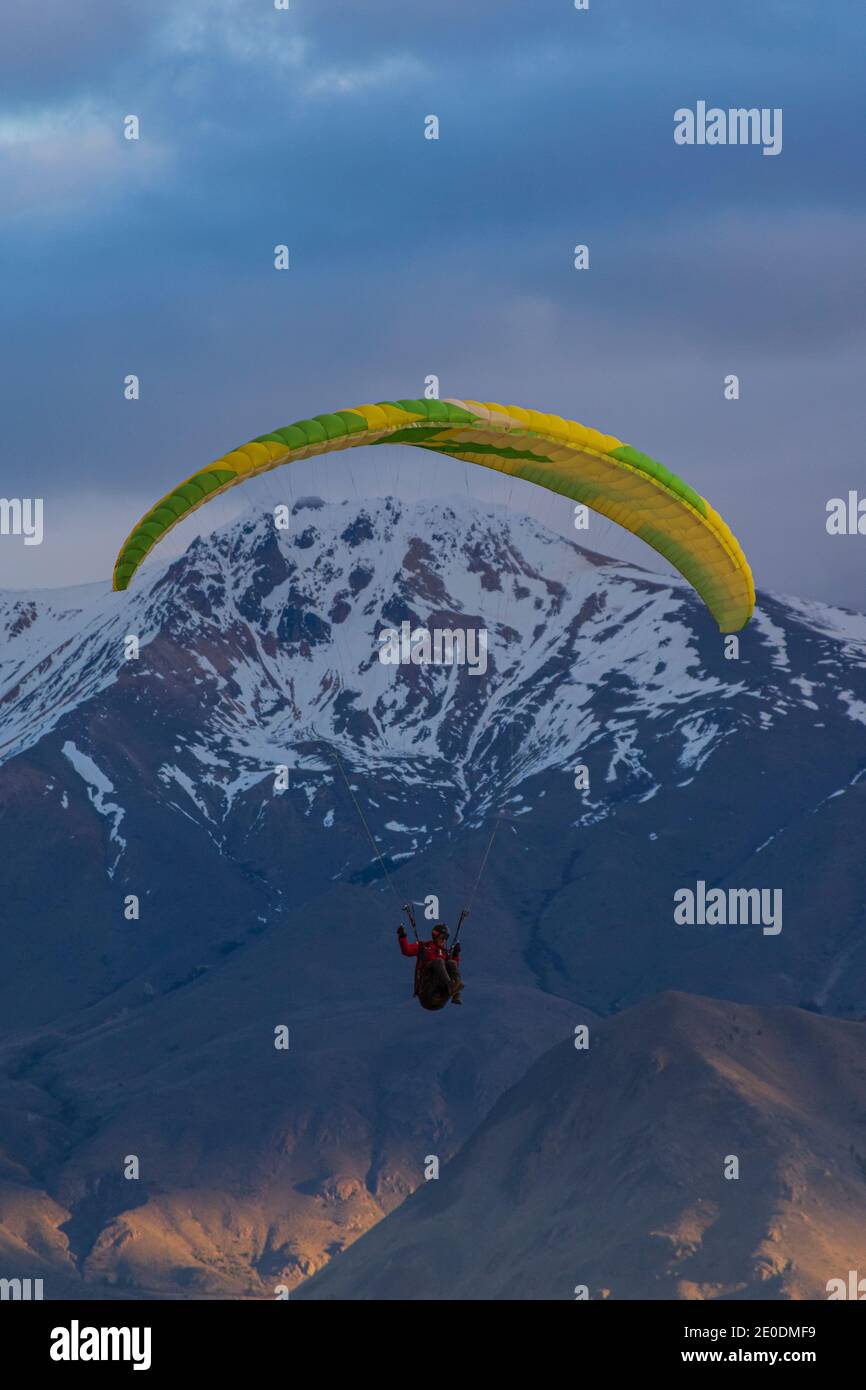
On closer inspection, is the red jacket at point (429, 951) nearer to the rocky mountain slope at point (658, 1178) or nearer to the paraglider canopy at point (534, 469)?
the paraglider canopy at point (534, 469)

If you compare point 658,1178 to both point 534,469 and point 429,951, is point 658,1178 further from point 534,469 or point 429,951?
point 429,951

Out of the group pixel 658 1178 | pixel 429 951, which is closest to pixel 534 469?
pixel 429 951

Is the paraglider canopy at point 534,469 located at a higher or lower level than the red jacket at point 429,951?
higher

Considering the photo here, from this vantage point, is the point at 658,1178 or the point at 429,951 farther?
the point at 658,1178

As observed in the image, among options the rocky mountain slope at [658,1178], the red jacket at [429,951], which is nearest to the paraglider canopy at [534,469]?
the red jacket at [429,951]

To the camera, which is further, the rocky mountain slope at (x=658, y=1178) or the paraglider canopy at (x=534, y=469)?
the rocky mountain slope at (x=658, y=1178)

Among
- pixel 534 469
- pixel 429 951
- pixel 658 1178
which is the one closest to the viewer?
pixel 429 951

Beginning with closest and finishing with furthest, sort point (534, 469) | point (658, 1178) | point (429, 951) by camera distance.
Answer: point (429, 951), point (534, 469), point (658, 1178)
